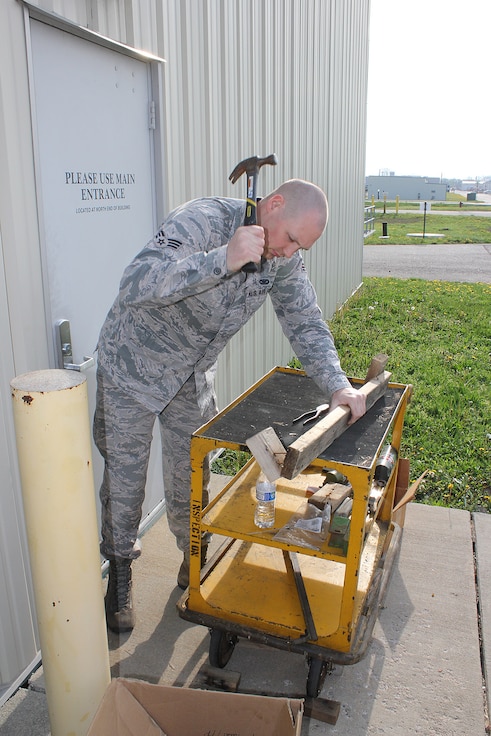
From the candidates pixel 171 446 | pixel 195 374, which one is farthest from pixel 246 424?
pixel 171 446

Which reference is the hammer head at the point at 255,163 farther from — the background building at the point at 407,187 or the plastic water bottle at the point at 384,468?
the background building at the point at 407,187

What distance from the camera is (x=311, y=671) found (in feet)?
8.67

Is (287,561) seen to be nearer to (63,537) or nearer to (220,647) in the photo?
(220,647)

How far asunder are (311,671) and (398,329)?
690cm

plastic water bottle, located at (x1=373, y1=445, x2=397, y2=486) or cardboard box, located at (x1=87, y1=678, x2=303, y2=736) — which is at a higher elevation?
plastic water bottle, located at (x1=373, y1=445, x2=397, y2=486)

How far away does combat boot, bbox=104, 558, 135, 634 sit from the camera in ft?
10.1

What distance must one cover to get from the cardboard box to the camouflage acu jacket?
1.29 m

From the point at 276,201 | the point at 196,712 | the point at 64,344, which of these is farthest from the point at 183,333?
the point at 196,712

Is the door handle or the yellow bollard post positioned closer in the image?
the yellow bollard post

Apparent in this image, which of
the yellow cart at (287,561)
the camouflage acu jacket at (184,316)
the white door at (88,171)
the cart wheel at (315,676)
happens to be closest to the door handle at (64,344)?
the white door at (88,171)

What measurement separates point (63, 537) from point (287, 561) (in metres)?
1.69

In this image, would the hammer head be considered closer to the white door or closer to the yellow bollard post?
the white door

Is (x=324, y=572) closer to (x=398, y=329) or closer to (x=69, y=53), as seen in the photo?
(x=69, y=53)

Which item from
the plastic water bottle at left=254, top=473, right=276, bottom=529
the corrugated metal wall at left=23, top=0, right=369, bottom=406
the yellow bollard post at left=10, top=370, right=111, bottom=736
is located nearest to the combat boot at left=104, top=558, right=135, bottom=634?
the plastic water bottle at left=254, top=473, right=276, bottom=529
